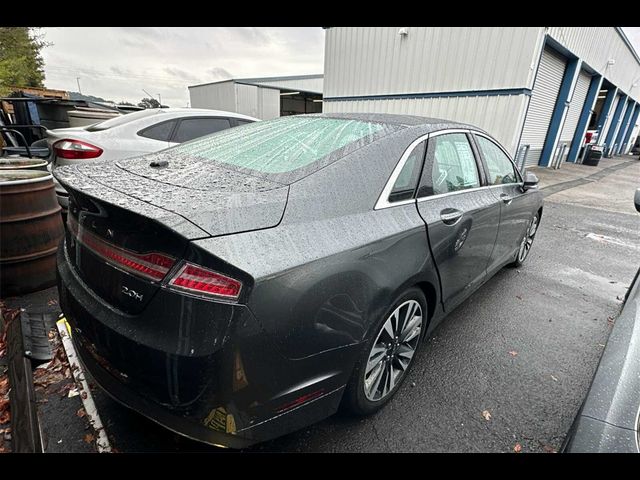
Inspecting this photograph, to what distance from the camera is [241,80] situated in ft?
85.7

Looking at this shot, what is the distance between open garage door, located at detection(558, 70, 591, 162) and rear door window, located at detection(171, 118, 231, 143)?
50.5ft

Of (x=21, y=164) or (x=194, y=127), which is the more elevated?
(x=194, y=127)

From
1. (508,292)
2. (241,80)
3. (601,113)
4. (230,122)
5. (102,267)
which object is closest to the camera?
(102,267)

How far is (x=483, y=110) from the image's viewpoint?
957 centimetres

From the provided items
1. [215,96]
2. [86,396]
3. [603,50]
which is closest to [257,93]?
[215,96]

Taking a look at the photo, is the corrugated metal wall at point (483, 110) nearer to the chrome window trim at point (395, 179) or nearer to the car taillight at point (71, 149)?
the chrome window trim at point (395, 179)

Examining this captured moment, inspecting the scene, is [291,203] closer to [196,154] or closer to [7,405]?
[196,154]

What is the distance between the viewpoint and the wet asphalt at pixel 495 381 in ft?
5.87

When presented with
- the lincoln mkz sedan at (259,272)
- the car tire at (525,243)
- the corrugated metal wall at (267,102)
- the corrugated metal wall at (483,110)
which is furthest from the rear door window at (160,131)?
the corrugated metal wall at (267,102)

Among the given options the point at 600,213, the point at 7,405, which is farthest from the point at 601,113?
the point at 7,405

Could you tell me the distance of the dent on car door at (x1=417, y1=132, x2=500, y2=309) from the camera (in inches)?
79.7

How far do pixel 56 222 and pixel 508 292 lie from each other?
431cm

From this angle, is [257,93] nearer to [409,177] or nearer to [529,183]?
[529,183]

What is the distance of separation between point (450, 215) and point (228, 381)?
1560 mm
